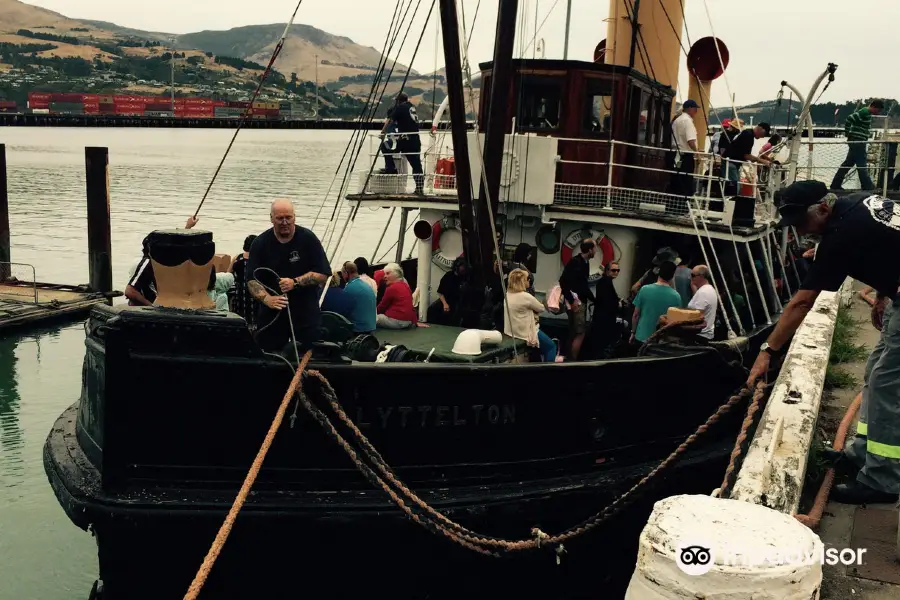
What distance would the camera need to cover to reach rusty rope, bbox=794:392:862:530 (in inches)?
188

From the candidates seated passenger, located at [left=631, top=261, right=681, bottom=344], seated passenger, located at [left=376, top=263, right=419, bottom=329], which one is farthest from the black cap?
seated passenger, located at [left=376, top=263, right=419, bottom=329]

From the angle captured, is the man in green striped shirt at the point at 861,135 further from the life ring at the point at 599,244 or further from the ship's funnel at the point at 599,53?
the life ring at the point at 599,244

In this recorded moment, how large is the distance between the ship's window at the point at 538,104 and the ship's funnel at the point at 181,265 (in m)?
5.75

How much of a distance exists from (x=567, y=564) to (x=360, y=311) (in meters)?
2.76

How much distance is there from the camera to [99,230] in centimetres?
2172

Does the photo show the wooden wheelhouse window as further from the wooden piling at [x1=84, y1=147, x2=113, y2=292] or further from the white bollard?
the wooden piling at [x1=84, y1=147, x2=113, y2=292]

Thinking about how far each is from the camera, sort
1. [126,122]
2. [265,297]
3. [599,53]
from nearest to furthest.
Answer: [265,297]
[599,53]
[126,122]

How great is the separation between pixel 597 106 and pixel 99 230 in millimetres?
14526

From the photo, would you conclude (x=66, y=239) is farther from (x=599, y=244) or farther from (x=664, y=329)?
(x=664, y=329)

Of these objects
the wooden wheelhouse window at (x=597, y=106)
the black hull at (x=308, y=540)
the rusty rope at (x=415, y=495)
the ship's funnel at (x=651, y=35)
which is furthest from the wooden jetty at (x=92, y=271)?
the rusty rope at (x=415, y=495)

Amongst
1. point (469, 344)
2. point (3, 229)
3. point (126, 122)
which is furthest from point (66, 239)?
point (126, 122)

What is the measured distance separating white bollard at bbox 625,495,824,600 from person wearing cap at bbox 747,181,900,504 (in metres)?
1.86

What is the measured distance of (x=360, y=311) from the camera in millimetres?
8328

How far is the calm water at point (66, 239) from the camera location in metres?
9.77
